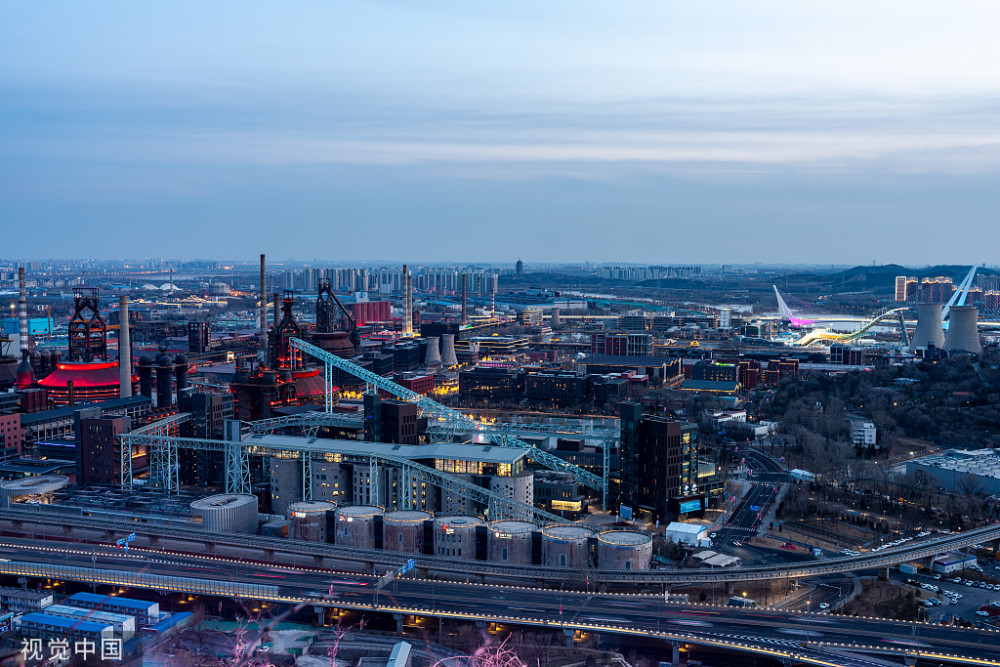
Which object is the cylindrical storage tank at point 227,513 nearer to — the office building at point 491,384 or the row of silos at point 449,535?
the row of silos at point 449,535

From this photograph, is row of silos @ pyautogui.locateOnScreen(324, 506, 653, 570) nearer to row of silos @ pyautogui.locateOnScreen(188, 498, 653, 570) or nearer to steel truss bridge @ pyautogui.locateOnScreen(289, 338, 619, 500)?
row of silos @ pyautogui.locateOnScreen(188, 498, 653, 570)

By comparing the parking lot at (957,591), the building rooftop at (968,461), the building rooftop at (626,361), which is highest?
the building rooftop at (626,361)

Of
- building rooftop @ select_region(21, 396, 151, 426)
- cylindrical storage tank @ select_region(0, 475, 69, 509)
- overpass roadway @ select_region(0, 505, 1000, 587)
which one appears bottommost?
overpass roadway @ select_region(0, 505, 1000, 587)


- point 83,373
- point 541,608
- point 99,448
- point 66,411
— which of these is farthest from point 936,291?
point 541,608

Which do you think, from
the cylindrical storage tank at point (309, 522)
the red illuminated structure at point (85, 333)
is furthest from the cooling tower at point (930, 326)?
the red illuminated structure at point (85, 333)

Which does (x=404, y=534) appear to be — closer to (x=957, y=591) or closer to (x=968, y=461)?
(x=957, y=591)

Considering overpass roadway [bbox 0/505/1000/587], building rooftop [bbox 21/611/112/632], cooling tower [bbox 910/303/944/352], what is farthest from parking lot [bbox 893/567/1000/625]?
cooling tower [bbox 910/303/944/352]
